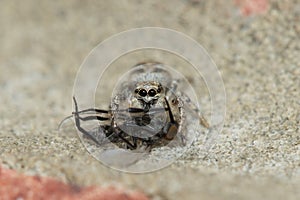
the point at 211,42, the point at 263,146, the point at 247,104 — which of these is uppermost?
the point at 211,42

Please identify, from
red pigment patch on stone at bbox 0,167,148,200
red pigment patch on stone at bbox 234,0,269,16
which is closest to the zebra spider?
red pigment patch on stone at bbox 0,167,148,200

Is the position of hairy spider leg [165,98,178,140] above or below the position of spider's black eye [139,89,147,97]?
below

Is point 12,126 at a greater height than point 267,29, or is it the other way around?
point 267,29

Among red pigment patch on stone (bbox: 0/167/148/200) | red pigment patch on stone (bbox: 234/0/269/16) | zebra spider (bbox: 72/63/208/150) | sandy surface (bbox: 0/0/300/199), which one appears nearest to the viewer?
red pigment patch on stone (bbox: 0/167/148/200)

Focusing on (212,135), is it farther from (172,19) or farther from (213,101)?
(172,19)

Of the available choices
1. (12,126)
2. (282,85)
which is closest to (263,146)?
(282,85)

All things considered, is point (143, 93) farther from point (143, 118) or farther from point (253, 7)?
point (253, 7)

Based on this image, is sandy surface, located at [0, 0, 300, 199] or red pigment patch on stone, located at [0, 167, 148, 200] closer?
red pigment patch on stone, located at [0, 167, 148, 200]

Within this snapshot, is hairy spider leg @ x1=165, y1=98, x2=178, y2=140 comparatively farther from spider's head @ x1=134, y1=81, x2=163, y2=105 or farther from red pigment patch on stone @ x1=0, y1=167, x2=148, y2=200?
red pigment patch on stone @ x1=0, y1=167, x2=148, y2=200
